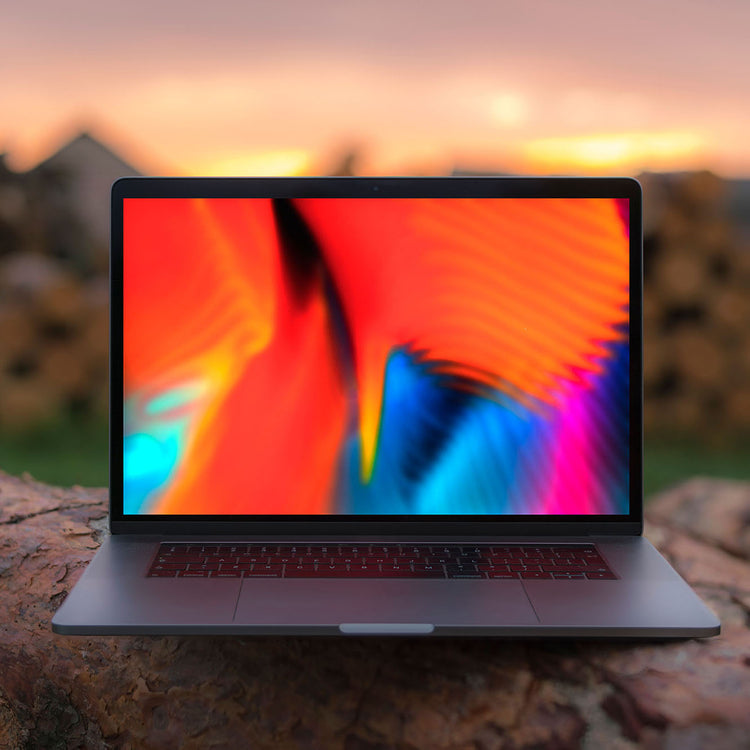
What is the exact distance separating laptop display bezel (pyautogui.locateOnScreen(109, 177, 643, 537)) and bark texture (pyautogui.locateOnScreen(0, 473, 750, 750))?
0.18 m

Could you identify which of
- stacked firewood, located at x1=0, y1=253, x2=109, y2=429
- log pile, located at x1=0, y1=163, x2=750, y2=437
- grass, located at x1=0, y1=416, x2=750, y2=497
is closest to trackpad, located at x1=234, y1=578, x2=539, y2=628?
grass, located at x1=0, y1=416, x2=750, y2=497

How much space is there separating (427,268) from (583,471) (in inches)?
14.0

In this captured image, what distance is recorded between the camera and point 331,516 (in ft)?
3.54

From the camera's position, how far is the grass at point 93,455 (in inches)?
145

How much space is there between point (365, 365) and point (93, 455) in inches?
126

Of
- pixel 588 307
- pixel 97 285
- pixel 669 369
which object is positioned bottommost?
pixel 669 369

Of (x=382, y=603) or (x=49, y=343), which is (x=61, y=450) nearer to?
(x=49, y=343)

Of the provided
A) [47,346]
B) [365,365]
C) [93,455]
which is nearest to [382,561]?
[365,365]

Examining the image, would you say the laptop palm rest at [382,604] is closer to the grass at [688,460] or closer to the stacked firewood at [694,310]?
the grass at [688,460]

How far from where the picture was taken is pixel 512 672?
2.80ft

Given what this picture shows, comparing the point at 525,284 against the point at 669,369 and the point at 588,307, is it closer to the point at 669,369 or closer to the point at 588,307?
the point at 588,307

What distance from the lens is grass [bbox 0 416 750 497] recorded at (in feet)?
12.1

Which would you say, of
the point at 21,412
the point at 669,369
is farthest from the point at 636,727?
the point at 21,412

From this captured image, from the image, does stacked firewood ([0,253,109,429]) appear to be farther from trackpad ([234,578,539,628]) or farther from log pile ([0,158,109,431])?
trackpad ([234,578,539,628])
